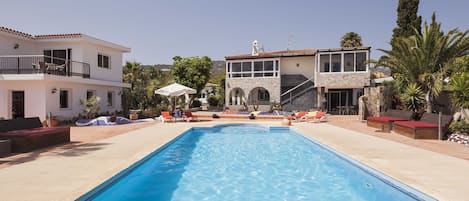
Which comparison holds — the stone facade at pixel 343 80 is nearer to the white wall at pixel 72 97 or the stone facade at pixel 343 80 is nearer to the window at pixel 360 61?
the window at pixel 360 61

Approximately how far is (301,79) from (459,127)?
21127mm

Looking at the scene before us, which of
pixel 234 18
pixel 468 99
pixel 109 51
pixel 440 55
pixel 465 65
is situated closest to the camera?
pixel 468 99

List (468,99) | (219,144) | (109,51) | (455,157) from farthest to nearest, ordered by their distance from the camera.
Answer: (109,51) → (219,144) → (468,99) → (455,157)

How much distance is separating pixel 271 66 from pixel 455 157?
82.3 ft

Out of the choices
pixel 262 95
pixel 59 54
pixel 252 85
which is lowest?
A: pixel 262 95

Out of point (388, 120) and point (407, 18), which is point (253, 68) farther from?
point (388, 120)

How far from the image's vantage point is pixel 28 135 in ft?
28.7

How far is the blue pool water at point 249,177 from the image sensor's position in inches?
240

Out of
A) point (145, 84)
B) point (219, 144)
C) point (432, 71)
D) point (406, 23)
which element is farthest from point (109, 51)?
point (406, 23)

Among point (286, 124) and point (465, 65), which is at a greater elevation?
point (465, 65)

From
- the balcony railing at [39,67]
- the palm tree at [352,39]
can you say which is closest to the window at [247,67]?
the palm tree at [352,39]

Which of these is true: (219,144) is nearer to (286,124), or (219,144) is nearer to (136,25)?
(286,124)

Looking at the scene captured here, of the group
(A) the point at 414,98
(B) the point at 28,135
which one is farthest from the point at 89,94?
(A) the point at 414,98

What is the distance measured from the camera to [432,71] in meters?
16.5
